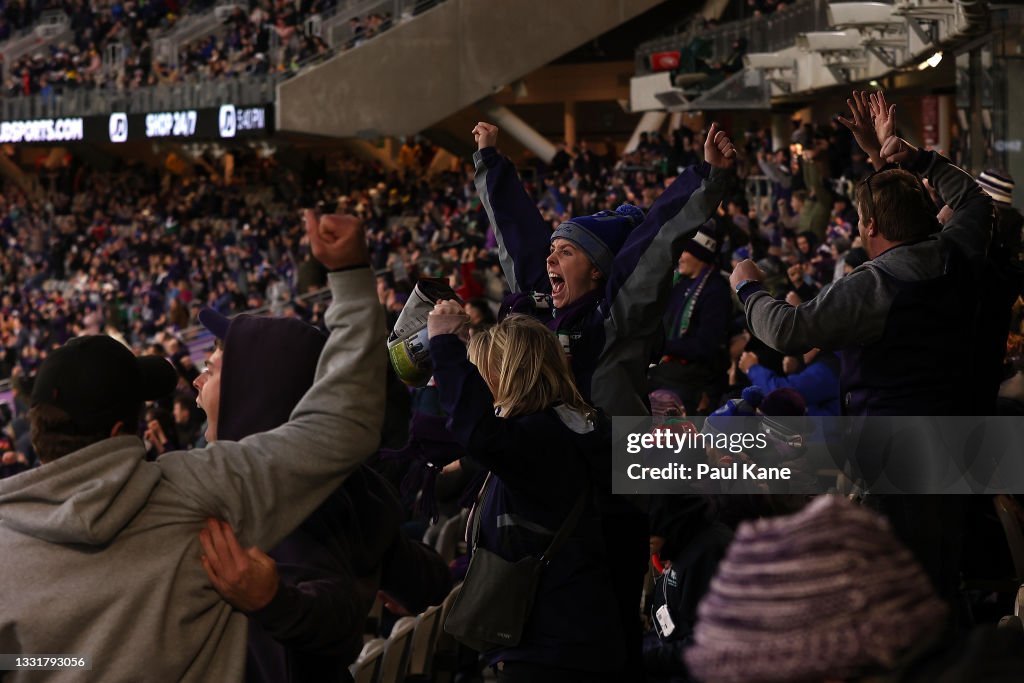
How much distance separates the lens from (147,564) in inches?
92.8

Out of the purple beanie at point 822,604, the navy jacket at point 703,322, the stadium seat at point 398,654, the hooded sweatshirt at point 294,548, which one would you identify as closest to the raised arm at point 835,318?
the hooded sweatshirt at point 294,548

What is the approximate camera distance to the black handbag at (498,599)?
320 centimetres

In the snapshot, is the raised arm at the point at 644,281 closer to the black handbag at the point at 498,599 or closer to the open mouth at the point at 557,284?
the open mouth at the point at 557,284

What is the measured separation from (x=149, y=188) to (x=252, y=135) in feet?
26.1

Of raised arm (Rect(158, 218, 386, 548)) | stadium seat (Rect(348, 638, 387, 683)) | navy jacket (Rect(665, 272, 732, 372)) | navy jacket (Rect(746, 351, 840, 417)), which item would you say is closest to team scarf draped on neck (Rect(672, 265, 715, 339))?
navy jacket (Rect(665, 272, 732, 372))

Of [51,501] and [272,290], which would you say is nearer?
[51,501]

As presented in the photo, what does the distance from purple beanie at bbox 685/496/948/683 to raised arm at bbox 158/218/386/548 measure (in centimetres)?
98

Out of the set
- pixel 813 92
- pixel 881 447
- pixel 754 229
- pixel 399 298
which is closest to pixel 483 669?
pixel 881 447

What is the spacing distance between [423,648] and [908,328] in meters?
1.73

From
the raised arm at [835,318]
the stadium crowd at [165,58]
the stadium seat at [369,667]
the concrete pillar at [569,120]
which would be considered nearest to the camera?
the raised arm at [835,318]

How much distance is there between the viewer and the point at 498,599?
10.5ft

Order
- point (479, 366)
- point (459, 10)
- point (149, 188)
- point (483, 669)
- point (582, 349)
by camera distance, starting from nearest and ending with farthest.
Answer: point (479, 366)
point (582, 349)
point (483, 669)
point (459, 10)
point (149, 188)

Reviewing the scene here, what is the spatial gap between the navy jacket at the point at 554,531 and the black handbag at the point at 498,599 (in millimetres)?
26

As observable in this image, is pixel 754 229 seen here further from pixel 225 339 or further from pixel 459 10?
pixel 459 10
